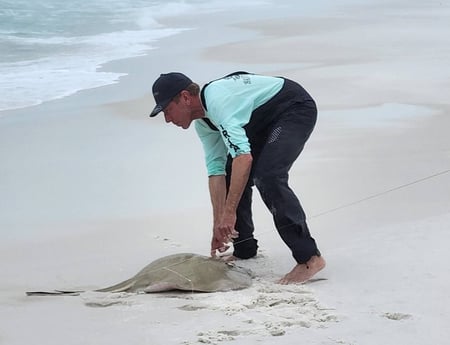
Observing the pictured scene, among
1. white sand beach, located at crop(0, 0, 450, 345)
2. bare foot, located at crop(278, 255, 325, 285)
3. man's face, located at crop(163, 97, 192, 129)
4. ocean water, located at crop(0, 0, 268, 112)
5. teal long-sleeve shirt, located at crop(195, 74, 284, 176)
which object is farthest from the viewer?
ocean water, located at crop(0, 0, 268, 112)

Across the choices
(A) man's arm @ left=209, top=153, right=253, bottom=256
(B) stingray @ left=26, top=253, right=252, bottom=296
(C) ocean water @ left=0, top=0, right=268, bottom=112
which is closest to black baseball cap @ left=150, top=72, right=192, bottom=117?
(A) man's arm @ left=209, top=153, right=253, bottom=256

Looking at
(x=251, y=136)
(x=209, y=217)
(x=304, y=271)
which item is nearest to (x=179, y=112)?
(x=251, y=136)

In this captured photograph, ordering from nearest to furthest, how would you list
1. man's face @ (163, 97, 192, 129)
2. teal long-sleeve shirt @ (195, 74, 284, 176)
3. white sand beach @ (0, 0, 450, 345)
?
1. white sand beach @ (0, 0, 450, 345)
2. teal long-sleeve shirt @ (195, 74, 284, 176)
3. man's face @ (163, 97, 192, 129)

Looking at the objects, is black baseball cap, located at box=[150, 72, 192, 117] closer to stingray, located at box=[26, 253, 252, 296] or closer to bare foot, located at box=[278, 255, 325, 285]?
stingray, located at box=[26, 253, 252, 296]

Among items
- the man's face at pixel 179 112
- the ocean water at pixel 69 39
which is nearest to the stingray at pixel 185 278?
the man's face at pixel 179 112

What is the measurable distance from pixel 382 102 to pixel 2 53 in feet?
27.4

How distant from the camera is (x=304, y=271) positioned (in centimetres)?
443

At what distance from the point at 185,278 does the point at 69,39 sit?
1434cm

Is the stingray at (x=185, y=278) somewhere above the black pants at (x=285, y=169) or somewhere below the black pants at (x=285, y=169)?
below

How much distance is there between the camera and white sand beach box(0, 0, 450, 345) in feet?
12.3

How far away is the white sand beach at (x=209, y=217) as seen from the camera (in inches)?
147

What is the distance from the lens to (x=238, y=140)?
13.6 ft

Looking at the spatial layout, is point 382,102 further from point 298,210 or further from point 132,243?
point 298,210

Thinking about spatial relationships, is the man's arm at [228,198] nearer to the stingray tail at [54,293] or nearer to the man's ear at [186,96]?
the man's ear at [186,96]
